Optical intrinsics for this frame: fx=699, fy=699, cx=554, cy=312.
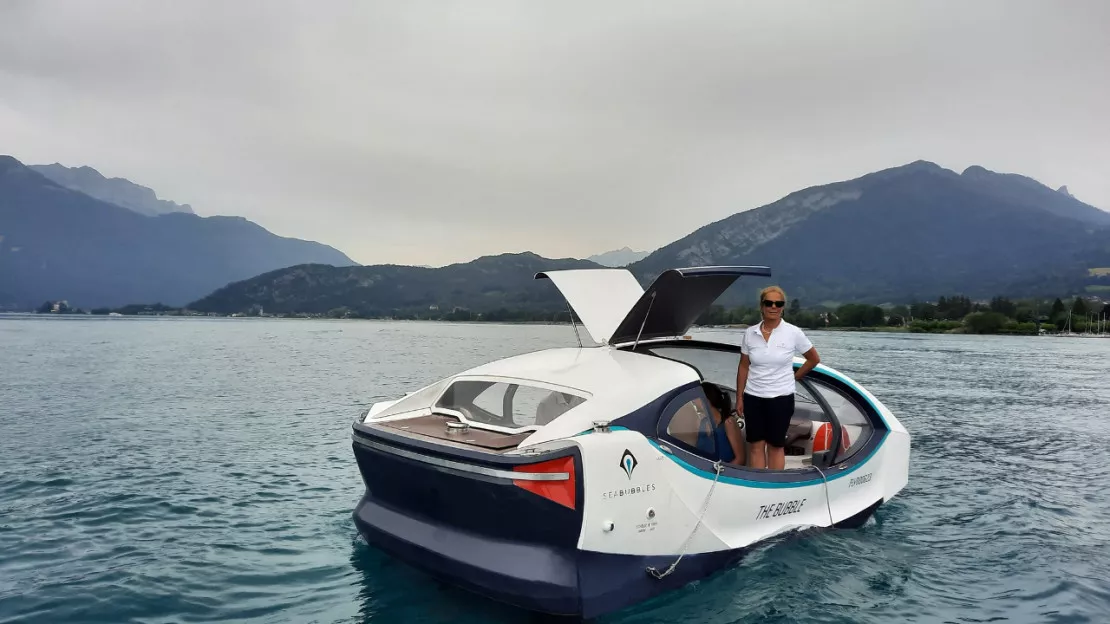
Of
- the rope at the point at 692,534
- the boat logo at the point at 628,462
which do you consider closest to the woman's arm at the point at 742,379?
the rope at the point at 692,534

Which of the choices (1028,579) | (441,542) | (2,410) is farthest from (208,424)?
(1028,579)

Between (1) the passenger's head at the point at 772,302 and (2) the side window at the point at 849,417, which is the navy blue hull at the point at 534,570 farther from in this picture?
(2) the side window at the point at 849,417

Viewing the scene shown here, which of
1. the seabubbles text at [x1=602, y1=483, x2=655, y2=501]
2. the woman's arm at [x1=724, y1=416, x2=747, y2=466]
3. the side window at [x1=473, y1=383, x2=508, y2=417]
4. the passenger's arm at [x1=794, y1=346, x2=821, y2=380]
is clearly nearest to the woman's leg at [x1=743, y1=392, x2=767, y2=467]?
the woman's arm at [x1=724, y1=416, x2=747, y2=466]

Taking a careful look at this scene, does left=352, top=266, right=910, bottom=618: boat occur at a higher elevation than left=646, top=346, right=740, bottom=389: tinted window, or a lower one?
lower

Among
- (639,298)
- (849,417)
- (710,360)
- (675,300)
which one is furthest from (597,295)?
(849,417)

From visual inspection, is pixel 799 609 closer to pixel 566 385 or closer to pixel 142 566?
pixel 566 385

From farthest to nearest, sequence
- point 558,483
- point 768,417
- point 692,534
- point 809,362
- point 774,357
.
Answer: point 809,362 < point 768,417 < point 774,357 < point 692,534 < point 558,483

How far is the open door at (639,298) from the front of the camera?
7.19 metres

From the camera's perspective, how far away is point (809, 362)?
7.67 m

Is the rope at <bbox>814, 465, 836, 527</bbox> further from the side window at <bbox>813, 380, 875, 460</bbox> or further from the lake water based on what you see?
the side window at <bbox>813, 380, 875, 460</bbox>

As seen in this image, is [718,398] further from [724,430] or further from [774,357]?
[774,357]

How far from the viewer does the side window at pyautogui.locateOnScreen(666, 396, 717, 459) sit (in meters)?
6.29

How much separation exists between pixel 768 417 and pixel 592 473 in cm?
288

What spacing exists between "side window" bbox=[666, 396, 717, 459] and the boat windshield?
0.92 meters
